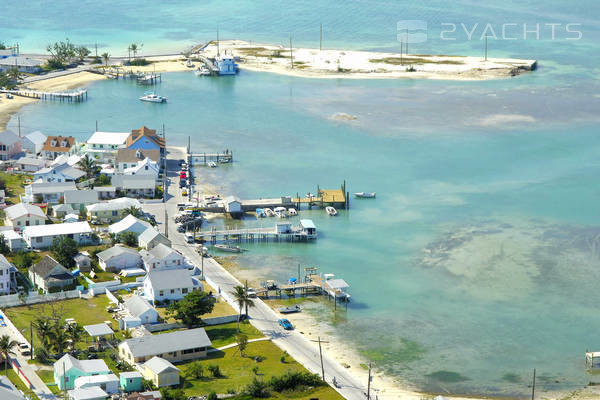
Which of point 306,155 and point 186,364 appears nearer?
point 186,364

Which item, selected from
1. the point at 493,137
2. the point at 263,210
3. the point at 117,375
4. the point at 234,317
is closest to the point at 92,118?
the point at 263,210

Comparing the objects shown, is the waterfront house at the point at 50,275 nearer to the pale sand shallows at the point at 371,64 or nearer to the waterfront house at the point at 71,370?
the waterfront house at the point at 71,370

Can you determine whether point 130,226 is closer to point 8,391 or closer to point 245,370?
point 245,370

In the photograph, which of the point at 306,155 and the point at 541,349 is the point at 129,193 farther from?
the point at 541,349

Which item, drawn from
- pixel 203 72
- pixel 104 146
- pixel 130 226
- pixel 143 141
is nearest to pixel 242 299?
pixel 130 226

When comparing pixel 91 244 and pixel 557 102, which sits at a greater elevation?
pixel 557 102
